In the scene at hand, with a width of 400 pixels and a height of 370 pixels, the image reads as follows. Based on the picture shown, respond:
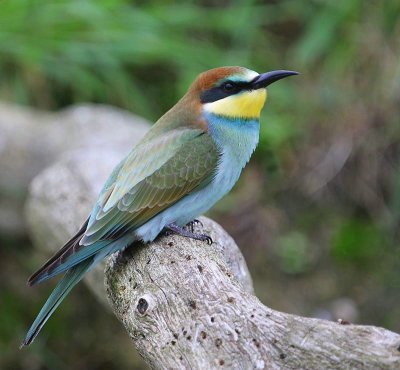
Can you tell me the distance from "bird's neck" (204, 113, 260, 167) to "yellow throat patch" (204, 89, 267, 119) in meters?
0.02

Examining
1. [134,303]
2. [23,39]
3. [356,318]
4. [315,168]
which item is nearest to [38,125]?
[23,39]

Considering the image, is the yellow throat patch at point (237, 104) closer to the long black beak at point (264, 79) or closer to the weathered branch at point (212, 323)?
the long black beak at point (264, 79)

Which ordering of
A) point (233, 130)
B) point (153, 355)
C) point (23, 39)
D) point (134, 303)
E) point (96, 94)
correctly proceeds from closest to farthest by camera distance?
point (153, 355)
point (134, 303)
point (233, 130)
point (23, 39)
point (96, 94)

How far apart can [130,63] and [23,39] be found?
58 centimetres

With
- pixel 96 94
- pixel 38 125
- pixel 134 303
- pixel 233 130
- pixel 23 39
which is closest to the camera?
pixel 134 303

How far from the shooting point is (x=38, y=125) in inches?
155

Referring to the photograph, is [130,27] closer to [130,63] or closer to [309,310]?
[130,63]

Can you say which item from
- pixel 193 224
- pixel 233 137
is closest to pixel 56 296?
pixel 193 224

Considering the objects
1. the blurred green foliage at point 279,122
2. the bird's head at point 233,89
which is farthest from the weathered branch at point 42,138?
the bird's head at point 233,89

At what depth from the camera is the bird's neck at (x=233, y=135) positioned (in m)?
2.59

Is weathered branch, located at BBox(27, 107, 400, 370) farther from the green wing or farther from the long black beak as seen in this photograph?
the long black beak

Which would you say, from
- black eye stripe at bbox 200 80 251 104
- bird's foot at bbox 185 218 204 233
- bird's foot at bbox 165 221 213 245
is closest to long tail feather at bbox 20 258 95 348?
bird's foot at bbox 165 221 213 245

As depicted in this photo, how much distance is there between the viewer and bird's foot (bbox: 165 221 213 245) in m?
2.38

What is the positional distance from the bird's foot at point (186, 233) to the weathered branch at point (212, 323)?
0.03m
